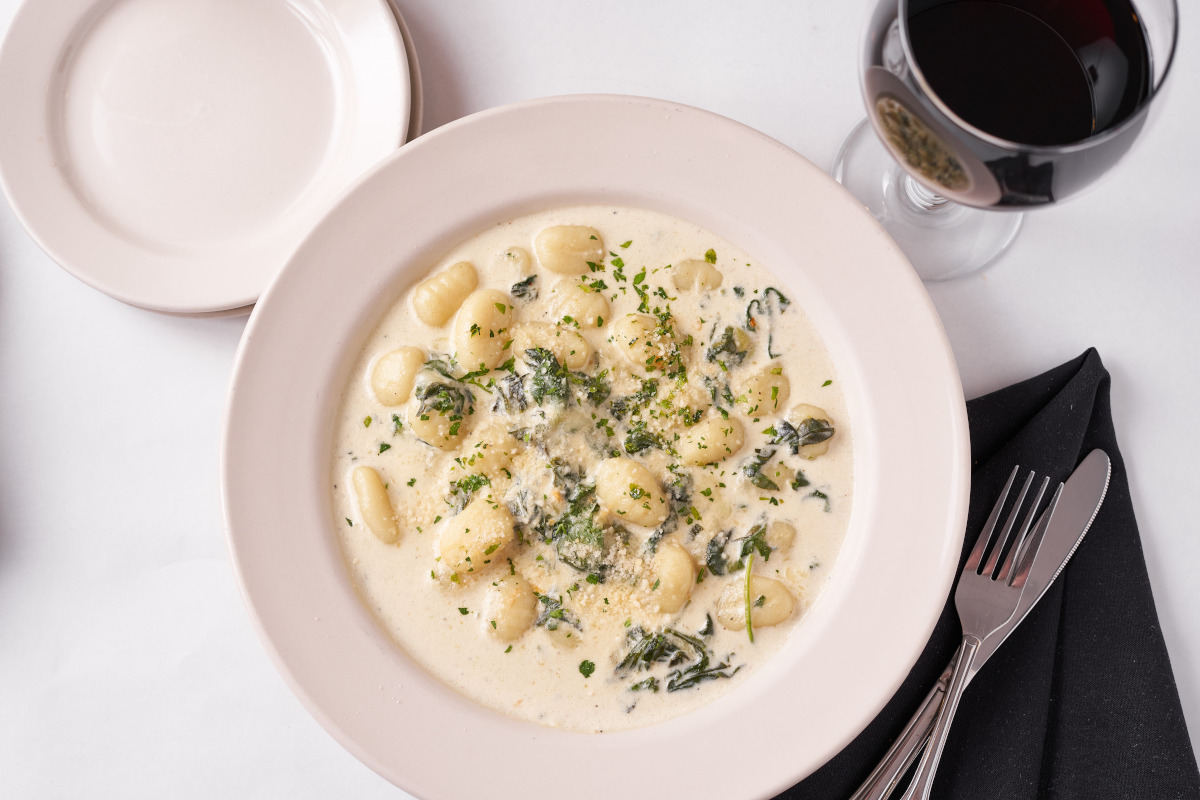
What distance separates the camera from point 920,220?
2.13 m

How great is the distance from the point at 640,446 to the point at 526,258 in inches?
19.9

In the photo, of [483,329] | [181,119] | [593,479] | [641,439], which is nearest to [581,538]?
[593,479]

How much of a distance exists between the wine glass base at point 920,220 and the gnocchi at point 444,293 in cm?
104

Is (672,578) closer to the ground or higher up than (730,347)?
closer to the ground

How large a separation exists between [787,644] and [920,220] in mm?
1161

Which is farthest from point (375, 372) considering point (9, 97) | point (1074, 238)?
point (1074, 238)

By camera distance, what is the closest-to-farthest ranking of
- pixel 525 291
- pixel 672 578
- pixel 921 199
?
pixel 672 578
pixel 525 291
pixel 921 199

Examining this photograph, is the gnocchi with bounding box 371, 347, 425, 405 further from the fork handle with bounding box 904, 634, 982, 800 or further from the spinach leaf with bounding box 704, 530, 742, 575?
the fork handle with bounding box 904, 634, 982, 800

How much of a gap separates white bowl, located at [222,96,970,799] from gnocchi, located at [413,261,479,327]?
9 cm

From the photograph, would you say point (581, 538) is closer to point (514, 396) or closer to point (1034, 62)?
point (514, 396)

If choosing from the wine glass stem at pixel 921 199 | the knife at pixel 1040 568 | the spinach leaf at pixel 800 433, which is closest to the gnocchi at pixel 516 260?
the spinach leaf at pixel 800 433

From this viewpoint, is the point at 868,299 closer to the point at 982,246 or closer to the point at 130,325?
the point at 982,246

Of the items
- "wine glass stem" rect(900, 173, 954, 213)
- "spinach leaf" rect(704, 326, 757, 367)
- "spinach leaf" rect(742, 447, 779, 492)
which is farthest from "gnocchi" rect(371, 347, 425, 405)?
"wine glass stem" rect(900, 173, 954, 213)

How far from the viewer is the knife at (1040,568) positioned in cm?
196
